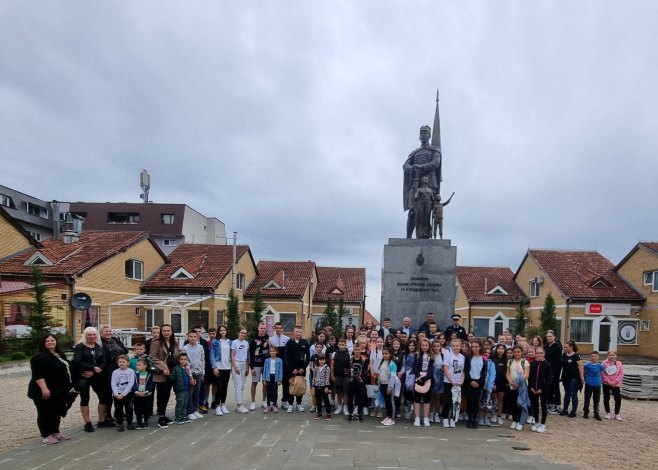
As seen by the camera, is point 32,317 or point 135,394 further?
point 32,317

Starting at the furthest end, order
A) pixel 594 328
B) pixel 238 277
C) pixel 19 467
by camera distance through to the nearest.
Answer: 1. pixel 238 277
2. pixel 594 328
3. pixel 19 467

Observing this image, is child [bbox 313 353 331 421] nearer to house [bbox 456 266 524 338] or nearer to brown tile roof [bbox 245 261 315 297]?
brown tile roof [bbox 245 261 315 297]

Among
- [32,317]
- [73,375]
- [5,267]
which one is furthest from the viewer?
[5,267]

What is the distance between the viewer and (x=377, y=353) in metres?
7.89

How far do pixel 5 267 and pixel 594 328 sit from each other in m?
31.5

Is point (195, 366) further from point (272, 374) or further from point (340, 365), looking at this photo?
point (340, 365)

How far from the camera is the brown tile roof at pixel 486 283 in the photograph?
1207 inches

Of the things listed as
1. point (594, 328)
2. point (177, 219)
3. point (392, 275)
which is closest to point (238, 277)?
point (177, 219)

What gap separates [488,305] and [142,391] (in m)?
27.5

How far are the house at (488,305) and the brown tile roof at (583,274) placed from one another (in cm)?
309

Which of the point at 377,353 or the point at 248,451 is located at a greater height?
the point at 377,353

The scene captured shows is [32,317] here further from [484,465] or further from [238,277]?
[484,465]

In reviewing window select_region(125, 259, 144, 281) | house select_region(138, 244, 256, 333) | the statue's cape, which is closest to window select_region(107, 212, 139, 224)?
house select_region(138, 244, 256, 333)

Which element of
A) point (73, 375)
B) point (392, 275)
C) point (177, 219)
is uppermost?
point (177, 219)
